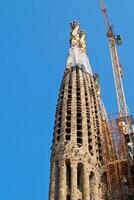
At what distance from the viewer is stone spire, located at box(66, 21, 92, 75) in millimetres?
62425

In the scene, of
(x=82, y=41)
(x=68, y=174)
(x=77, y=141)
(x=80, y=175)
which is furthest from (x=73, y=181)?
(x=82, y=41)

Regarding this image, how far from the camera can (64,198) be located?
1677 inches

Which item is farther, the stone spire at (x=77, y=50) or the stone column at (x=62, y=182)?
the stone spire at (x=77, y=50)

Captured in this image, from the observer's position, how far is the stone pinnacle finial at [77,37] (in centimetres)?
6815

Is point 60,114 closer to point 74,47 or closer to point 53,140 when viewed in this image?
point 53,140

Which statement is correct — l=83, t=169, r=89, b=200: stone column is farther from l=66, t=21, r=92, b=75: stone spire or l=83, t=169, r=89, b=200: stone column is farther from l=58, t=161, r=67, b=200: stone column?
l=66, t=21, r=92, b=75: stone spire

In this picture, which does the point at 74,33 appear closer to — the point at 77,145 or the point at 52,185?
the point at 77,145

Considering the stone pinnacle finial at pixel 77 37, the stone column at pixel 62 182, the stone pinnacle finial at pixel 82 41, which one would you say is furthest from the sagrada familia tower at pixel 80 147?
the stone pinnacle finial at pixel 77 37

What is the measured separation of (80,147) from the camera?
4750 cm

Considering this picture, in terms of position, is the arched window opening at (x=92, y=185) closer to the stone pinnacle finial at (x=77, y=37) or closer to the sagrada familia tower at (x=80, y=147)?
the sagrada familia tower at (x=80, y=147)

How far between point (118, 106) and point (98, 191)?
19.2 metres

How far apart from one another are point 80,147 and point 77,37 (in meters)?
24.8

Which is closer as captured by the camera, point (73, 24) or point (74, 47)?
point (74, 47)

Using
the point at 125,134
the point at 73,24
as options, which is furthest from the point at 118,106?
the point at 73,24
